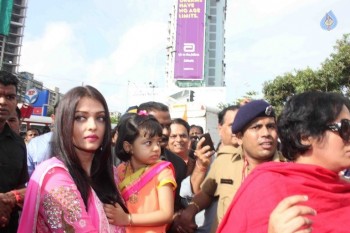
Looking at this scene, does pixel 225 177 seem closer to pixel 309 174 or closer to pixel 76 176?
pixel 309 174

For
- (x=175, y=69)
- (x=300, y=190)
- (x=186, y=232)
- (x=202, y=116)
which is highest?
(x=175, y=69)

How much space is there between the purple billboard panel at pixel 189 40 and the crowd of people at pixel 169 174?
5250 cm

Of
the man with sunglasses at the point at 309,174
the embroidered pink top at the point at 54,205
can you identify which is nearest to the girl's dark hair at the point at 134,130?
the embroidered pink top at the point at 54,205

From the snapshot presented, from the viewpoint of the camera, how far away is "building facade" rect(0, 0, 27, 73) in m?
63.3

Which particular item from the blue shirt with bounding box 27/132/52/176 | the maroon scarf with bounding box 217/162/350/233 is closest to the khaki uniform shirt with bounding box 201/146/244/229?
the maroon scarf with bounding box 217/162/350/233

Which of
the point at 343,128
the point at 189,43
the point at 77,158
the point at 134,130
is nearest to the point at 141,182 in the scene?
the point at 134,130

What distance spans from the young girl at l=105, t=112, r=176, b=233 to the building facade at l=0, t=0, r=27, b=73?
64.4 meters

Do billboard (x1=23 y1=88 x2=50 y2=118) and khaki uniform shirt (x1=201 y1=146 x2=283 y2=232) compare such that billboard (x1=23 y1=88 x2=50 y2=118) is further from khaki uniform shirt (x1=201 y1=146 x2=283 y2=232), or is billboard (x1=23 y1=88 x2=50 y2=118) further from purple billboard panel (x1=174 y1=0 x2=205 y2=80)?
purple billboard panel (x1=174 y1=0 x2=205 y2=80)

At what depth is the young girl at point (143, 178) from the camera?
2322 mm

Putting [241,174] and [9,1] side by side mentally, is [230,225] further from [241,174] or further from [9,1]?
[9,1]

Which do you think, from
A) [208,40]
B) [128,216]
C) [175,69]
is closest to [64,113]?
[128,216]

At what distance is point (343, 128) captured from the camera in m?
1.66

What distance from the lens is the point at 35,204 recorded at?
168 cm

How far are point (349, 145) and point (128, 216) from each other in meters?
1.18
